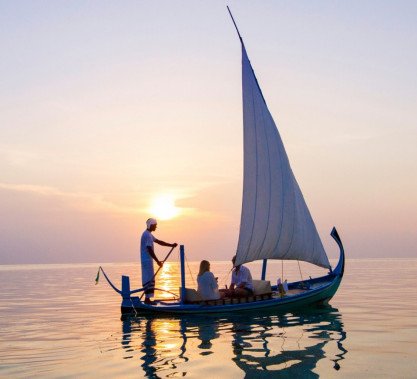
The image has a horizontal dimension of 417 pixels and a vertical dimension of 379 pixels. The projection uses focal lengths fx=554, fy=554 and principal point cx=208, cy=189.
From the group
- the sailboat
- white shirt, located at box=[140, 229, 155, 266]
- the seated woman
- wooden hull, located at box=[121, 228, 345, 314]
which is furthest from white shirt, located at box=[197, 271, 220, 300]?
white shirt, located at box=[140, 229, 155, 266]

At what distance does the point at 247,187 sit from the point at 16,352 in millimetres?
10384

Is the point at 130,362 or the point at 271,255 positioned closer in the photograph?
the point at 130,362

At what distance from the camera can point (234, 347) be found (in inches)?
510

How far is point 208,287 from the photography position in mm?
18812

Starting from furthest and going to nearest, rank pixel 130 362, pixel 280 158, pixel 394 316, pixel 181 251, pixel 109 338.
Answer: pixel 280 158, pixel 394 316, pixel 181 251, pixel 109 338, pixel 130 362

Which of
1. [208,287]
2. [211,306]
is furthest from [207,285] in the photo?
[211,306]

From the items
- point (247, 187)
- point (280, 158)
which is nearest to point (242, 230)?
point (247, 187)

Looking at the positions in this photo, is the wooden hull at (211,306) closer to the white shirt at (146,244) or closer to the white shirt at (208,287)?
the white shirt at (208,287)

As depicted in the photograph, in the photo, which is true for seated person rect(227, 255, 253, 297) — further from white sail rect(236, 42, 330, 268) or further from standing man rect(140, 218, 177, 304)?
standing man rect(140, 218, 177, 304)

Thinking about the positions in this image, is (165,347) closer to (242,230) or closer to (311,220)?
(242,230)

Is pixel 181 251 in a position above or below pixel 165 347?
above

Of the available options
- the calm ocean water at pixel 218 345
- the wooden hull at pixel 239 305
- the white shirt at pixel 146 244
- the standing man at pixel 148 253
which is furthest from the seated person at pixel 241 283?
the white shirt at pixel 146 244

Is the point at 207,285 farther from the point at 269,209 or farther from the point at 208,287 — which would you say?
the point at 269,209

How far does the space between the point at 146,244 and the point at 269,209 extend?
4.97 meters
